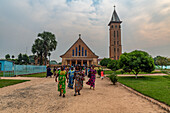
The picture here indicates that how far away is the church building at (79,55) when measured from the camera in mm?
45375

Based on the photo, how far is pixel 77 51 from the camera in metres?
46.6

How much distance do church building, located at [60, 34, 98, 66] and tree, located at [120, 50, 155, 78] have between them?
3059 centimetres

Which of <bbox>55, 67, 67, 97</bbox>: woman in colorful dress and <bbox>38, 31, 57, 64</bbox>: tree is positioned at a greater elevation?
<bbox>38, 31, 57, 64</bbox>: tree

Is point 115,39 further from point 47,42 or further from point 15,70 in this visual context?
point 15,70

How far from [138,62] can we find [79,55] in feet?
111

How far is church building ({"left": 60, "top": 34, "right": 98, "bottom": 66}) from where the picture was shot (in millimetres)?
45375

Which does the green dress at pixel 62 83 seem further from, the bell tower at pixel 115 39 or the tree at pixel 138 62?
the bell tower at pixel 115 39

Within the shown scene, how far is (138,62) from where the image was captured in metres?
13.4

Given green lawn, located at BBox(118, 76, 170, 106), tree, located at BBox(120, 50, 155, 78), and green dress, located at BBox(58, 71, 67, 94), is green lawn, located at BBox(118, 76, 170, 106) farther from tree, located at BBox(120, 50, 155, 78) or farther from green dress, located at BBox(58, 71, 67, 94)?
green dress, located at BBox(58, 71, 67, 94)

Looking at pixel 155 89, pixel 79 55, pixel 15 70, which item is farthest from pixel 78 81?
pixel 79 55

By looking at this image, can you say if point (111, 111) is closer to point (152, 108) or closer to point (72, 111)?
point (72, 111)

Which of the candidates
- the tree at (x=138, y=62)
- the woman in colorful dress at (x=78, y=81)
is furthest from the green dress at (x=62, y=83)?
the tree at (x=138, y=62)

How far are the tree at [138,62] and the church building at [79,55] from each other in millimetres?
30592

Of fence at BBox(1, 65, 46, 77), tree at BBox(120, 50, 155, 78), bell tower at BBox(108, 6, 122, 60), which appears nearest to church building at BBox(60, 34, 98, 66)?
bell tower at BBox(108, 6, 122, 60)
